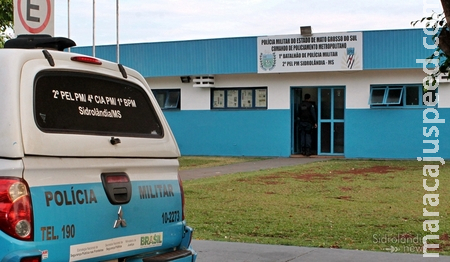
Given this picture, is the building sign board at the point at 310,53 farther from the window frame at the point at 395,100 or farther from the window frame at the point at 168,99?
the window frame at the point at 168,99

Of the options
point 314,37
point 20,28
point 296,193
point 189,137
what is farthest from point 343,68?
point 20,28

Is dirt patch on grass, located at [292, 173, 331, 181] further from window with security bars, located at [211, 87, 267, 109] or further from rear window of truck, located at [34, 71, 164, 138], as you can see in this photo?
rear window of truck, located at [34, 71, 164, 138]

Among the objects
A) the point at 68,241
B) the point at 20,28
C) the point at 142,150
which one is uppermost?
the point at 20,28

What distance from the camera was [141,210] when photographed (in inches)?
192

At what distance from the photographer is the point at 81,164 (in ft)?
14.7

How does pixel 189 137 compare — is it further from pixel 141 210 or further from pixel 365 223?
pixel 141 210

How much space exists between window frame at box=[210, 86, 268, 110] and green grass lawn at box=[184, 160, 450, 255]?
24.2 ft

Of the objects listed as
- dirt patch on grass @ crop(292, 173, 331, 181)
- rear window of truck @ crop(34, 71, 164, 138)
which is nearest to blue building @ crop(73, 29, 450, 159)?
dirt patch on grass @ crop(292, 173, 331, 181)

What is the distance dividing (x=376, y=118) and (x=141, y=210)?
19.2 meters

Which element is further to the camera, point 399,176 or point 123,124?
point 399,176

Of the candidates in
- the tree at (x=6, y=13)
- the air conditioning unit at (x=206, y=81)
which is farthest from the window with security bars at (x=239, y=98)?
the tree at (x=6, y=13)

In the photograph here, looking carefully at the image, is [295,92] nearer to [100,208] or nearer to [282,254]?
[282,254]

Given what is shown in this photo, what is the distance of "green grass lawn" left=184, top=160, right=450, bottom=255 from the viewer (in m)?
8.98

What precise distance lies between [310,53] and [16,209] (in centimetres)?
2035
